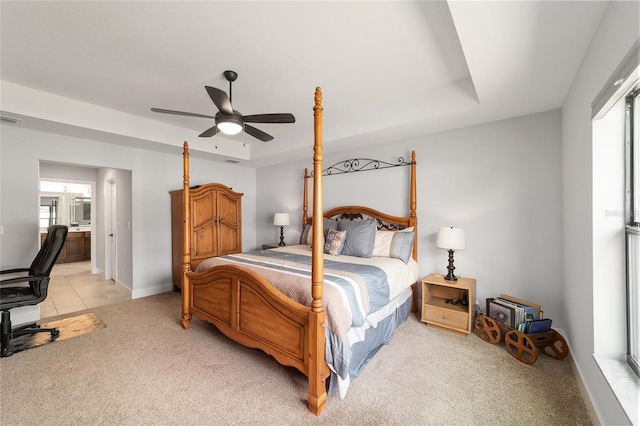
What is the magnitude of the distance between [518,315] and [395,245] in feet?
4.35

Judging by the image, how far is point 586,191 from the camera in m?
1.84

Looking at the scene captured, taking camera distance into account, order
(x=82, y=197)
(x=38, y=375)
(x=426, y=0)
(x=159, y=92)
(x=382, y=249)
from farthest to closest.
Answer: (x=82, y=197) → (x=382, y=249) → (x=159, y=92) → (x=38, y=375) → (x=426, y=0)

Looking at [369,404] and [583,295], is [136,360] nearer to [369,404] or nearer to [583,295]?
[369,404]

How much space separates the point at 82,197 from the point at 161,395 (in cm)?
844

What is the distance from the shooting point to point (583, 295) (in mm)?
1909

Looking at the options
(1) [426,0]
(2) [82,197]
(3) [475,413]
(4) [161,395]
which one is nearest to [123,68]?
(1) [426,0]

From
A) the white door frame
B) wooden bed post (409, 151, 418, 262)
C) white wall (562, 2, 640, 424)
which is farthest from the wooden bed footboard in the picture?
the white door frame

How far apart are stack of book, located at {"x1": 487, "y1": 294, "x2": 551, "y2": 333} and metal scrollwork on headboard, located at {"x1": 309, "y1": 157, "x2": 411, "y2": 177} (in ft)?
6.49

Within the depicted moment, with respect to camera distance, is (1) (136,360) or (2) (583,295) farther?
(1) (136,360)

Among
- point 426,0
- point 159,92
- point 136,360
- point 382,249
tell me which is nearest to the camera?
point 426,0

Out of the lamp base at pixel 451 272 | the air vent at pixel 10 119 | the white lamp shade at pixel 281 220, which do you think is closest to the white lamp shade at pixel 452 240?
the lamp base at pixel 451 272

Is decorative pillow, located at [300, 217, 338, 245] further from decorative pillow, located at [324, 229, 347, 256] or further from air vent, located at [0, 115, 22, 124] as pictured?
air vent, located at [0, 115, 22, 124]

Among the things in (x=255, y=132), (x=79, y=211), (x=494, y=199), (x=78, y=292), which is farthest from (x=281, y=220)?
(x=79, y=211)

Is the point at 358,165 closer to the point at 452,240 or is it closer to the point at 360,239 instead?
the point at 360,239
